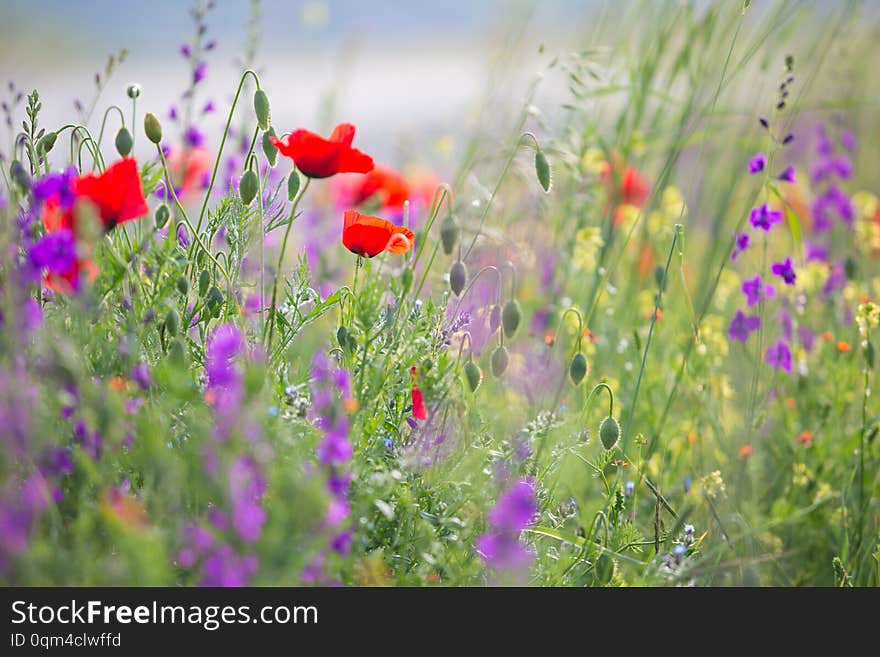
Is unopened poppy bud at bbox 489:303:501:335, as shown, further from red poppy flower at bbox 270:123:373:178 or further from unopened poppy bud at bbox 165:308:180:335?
unopened poppy bud at bbox 165:308:180:335

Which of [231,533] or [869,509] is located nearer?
[231,533]

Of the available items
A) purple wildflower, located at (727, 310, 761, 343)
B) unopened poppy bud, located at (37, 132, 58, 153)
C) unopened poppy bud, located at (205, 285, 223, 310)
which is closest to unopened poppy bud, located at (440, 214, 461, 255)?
unopened poppy bud, located at (205, 285, 223, 310)

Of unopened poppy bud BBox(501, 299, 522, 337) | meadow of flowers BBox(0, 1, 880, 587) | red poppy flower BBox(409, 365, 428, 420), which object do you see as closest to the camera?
meadow of flowers BBox(0, 1, 880, 587)

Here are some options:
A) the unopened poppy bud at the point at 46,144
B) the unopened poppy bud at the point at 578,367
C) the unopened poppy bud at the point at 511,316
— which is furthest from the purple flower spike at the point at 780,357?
the unopened poppy bud at the point at 46,144

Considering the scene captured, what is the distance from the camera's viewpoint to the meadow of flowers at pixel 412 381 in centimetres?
110

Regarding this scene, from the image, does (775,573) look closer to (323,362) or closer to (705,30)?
(323,362)

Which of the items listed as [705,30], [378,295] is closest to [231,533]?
[378,295]

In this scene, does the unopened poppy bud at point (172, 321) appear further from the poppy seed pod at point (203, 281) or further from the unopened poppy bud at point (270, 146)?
the unopened poppy bud at point (270, 146)

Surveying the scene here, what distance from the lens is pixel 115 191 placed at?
4.14 ft

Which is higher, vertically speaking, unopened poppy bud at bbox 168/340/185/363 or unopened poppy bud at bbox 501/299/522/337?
unopened poppy bud at bbox 501/299/522/337

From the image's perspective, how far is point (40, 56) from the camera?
262 inches

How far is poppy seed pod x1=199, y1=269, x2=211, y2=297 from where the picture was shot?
1.42 meters

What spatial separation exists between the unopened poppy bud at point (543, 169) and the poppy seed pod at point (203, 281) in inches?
20.7
